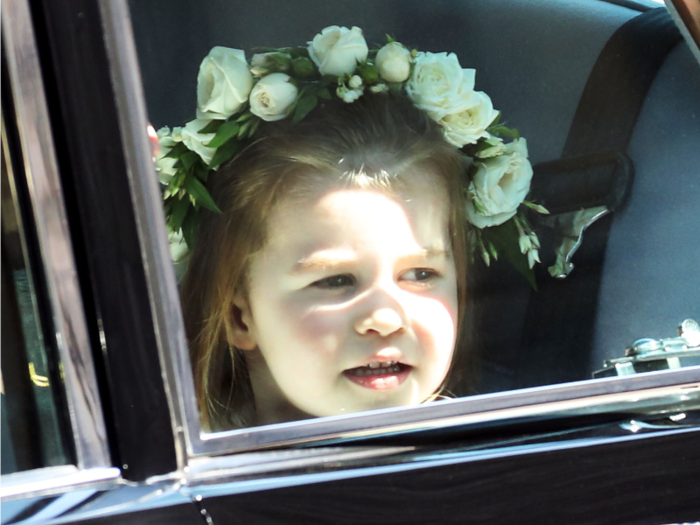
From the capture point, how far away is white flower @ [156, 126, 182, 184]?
3.67 feet

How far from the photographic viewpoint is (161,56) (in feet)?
3.87

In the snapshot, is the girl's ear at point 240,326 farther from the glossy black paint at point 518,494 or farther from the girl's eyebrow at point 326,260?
the glossy black paint at point 518,494

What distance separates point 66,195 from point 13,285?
155 mm

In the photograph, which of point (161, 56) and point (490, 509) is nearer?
point (490, 509)

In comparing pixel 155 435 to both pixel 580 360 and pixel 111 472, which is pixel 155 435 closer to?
pixel 111 472

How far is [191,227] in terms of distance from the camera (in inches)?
50.1

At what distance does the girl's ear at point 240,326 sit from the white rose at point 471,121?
0.49 meters

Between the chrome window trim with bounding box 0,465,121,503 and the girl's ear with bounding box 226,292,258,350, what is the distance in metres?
0.35

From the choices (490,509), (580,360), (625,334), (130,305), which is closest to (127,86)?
(130,305)

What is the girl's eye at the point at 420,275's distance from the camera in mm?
1432

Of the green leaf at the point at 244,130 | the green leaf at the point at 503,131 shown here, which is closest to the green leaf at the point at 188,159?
the green leaf at the point at 244,130

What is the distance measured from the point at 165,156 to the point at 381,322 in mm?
431

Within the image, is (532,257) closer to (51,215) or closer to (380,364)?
(380,364)

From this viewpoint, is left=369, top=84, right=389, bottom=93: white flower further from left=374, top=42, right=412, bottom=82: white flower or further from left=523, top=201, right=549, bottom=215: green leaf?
left=523, top=201, right=549, bottom=215: green leaf
